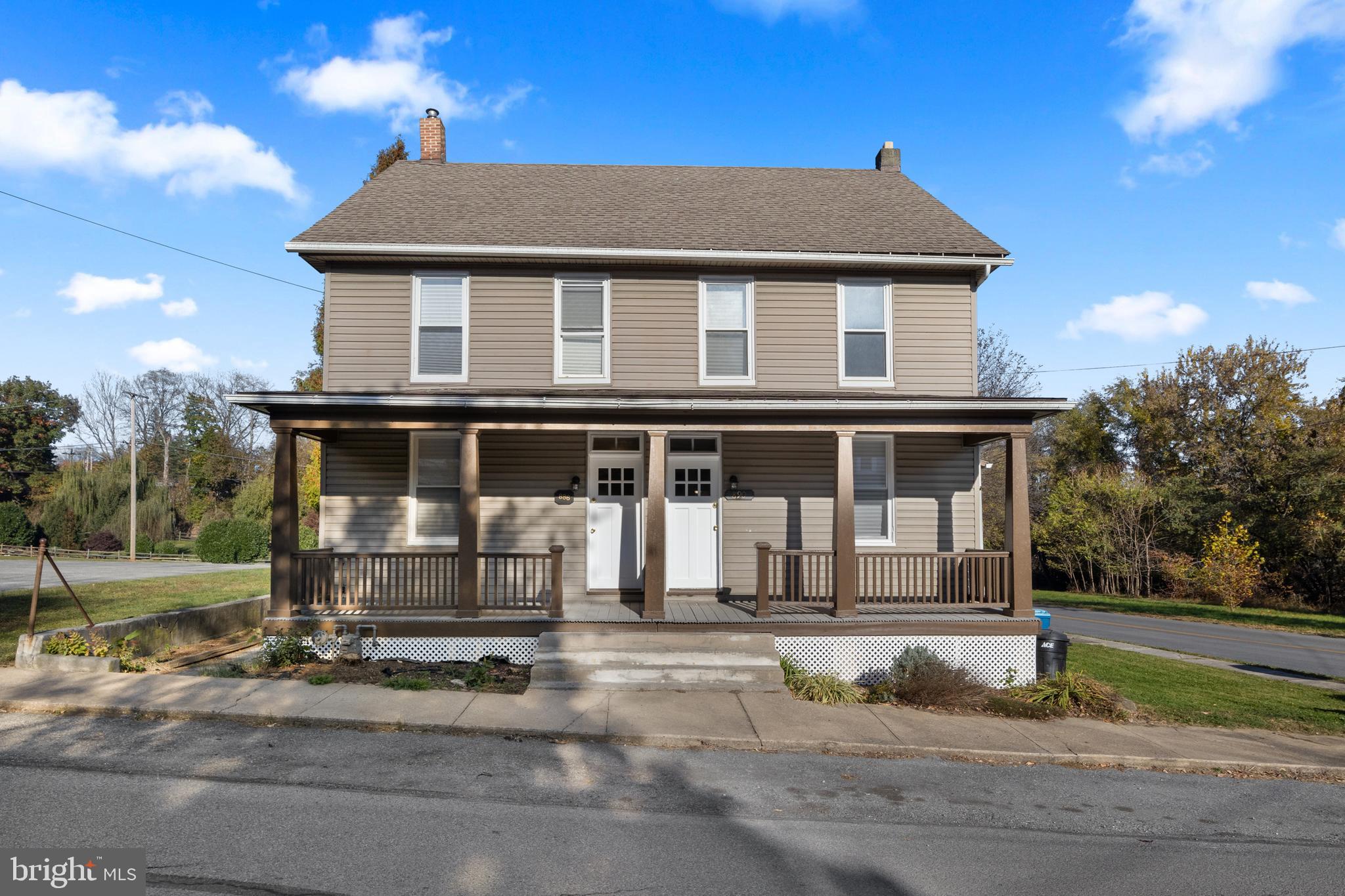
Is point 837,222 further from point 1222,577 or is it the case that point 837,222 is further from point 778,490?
point 1222,577

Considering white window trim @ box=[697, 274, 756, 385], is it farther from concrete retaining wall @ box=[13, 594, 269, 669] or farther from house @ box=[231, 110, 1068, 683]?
concrete retaining wall @ box=[13, 594, 269, 669]

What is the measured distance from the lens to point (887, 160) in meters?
14.7

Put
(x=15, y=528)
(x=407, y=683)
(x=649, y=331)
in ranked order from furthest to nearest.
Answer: (x=15, y=528), (x=649, y=331), (x=407, y=683)

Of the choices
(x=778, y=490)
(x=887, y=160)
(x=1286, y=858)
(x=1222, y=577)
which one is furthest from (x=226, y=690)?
(x=1222, y=577)

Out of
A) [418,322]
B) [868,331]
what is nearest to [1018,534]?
[868,331]

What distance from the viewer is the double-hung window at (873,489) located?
37.5 feet

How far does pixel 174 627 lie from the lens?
Answer: 11.0 meters

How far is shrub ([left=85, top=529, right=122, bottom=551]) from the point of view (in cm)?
3594

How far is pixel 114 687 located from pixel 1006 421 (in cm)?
1084

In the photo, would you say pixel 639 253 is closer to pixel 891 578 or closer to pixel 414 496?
pixel 414 496

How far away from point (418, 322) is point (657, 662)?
245 inches

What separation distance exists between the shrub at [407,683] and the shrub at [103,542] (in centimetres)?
3679

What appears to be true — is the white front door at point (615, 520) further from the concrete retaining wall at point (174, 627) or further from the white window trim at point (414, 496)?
the concrete retaining wall at point (174, 627)

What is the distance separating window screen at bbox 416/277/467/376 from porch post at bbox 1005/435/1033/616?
794cm
